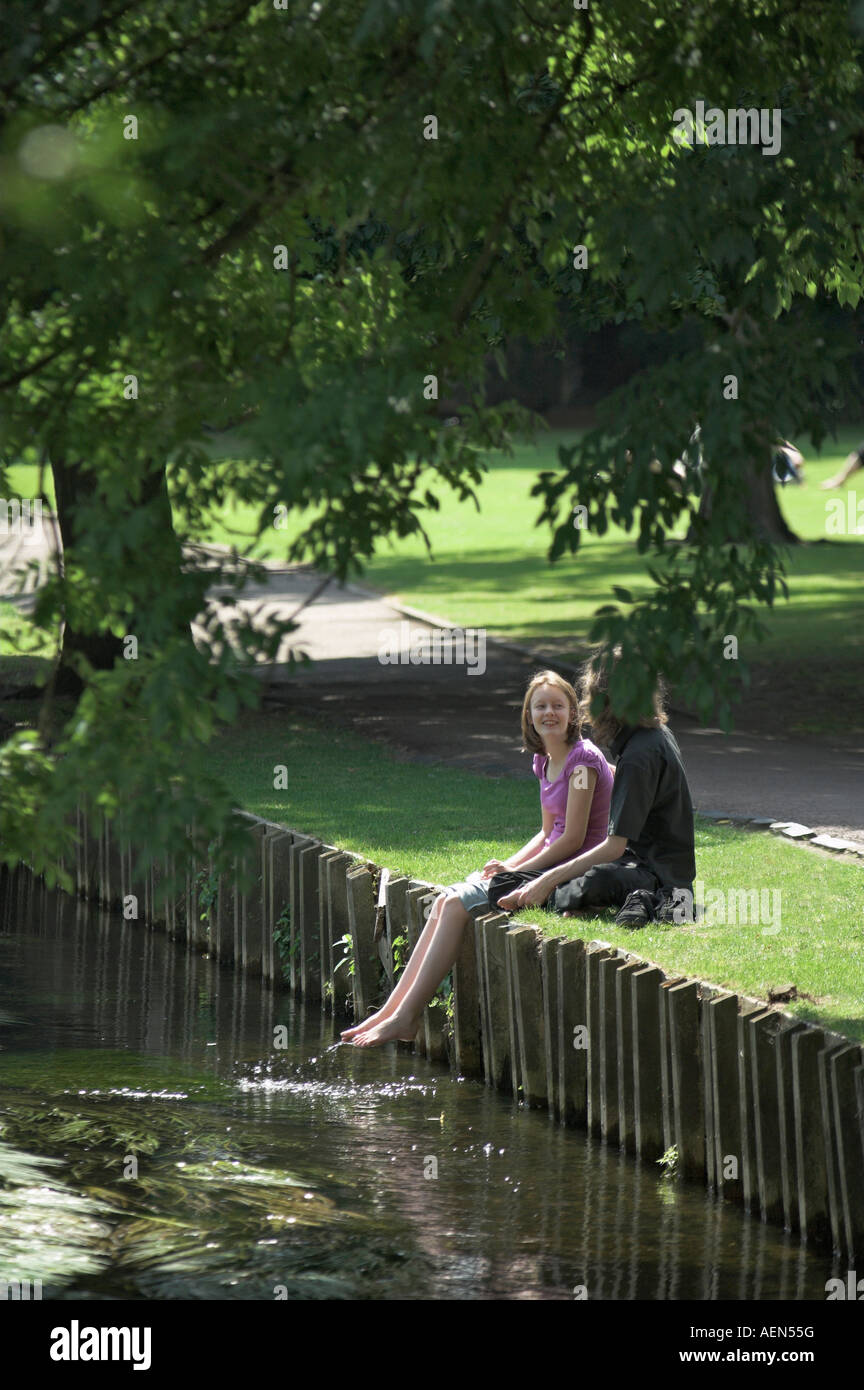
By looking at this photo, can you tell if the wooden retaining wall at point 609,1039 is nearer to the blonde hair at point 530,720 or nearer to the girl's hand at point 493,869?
the girl's hand at point 493,869

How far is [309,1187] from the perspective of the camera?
8047 mm

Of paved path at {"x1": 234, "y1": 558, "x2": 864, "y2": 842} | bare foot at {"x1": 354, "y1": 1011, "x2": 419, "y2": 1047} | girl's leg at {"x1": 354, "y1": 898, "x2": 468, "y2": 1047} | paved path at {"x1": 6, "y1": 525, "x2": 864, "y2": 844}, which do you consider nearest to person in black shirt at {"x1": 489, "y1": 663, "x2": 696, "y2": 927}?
girl's leg at {"x1": 354, "y1": 898, "x2": 468, "y2": 1047}

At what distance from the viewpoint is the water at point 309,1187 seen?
7039 mm

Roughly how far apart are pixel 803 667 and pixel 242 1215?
15.9 metres

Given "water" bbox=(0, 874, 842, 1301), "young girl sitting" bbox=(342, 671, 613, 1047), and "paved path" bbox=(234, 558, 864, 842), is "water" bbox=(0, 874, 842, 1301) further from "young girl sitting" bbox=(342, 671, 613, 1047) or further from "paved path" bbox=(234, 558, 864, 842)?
"paved path" bbox=(234, 558, 864, 842)

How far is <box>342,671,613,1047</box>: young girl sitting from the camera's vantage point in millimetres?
9148

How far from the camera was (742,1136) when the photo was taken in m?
7.33

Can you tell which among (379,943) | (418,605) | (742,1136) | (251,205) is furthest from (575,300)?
(418,605)

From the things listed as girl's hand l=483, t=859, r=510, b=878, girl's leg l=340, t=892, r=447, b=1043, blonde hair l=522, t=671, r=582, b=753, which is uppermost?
blonde hair l=522, t=671, r=582, b=753

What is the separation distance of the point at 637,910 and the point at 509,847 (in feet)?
8.76

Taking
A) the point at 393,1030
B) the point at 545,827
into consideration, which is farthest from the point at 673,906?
the point at 393,1030

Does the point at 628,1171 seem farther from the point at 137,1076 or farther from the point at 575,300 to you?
the point at 575,300

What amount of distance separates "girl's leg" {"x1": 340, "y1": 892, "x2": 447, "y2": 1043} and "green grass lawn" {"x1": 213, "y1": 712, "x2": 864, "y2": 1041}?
466 mm

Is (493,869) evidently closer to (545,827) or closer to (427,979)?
(545,827)
